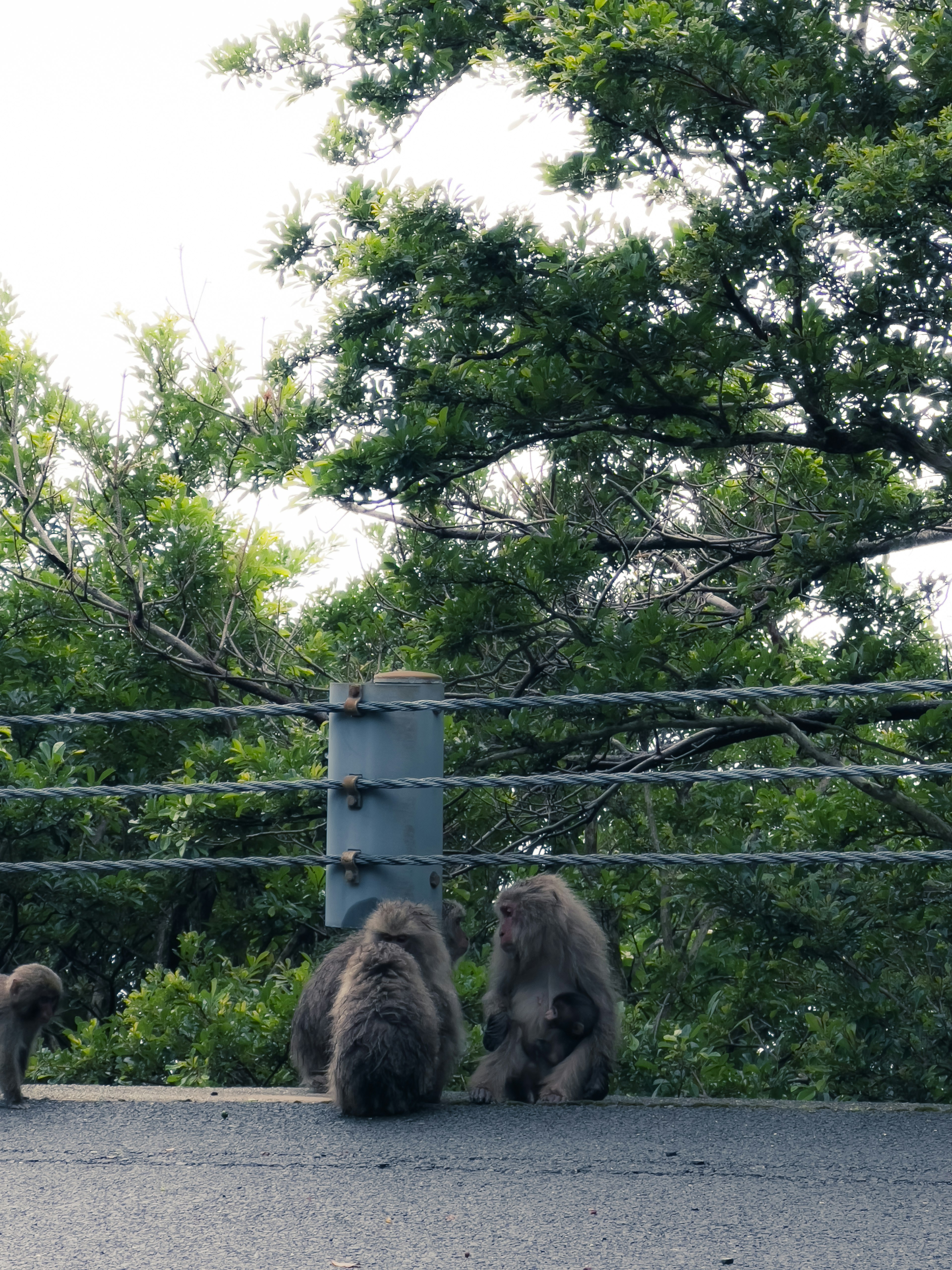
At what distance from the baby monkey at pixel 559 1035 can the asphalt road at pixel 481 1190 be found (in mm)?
452

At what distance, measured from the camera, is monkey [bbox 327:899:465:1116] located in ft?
10.8

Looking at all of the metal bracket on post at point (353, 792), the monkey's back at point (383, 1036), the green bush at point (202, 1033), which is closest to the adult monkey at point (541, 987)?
the monkey's back at point (383, 1036)

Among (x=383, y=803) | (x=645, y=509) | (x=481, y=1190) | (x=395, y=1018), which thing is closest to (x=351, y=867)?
(x=383, y=803)

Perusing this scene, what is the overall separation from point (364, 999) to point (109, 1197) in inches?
40.8

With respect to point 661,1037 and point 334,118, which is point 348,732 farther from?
point 334,118

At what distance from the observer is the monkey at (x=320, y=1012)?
4125 mm

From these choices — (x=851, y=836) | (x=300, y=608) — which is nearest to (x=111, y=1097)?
(x=851, y=836)

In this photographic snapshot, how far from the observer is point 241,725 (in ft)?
30.0

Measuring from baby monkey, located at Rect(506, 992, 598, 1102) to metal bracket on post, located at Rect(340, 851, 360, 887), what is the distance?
69cm

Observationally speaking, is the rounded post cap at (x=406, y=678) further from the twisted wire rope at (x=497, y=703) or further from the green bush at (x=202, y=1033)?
the green bush at (x=202, y=1033)

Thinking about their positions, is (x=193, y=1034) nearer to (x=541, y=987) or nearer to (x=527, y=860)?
(x=541, y=987)

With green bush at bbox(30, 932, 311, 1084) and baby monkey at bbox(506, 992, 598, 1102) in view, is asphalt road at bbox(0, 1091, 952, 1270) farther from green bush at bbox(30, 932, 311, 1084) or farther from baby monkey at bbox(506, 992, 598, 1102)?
green bush at bbox(30, 932, 311, 1084)

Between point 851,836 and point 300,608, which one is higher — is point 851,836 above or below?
below

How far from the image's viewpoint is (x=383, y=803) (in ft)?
12.1
